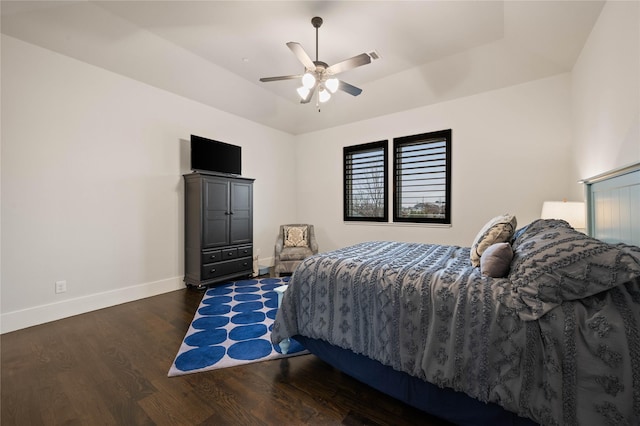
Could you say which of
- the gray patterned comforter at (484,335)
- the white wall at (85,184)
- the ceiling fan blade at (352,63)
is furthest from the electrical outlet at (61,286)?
the ceiling fan blade at (352,63)

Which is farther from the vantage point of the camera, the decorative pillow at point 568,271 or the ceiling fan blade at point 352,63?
the ceiling fan blade at point 352,63

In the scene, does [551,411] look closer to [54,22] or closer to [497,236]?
[497,236]

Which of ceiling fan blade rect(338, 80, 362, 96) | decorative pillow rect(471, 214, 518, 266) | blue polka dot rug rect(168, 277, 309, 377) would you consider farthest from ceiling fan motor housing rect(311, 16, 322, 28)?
blue polka dot rug rect(168, 277, 309, 377)

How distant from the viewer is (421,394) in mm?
1473

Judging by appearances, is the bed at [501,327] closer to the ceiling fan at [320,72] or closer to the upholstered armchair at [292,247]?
the ceiling fan at [320,72]

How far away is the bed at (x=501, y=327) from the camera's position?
108 cm

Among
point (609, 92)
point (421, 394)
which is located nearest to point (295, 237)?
point (421, 394)

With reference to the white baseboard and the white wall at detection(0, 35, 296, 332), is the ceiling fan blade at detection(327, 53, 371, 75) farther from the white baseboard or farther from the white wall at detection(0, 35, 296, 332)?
the white baseboard

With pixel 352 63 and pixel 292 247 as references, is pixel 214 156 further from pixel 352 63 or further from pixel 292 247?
pixel 352 63

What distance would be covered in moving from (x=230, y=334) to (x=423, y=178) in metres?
3.66

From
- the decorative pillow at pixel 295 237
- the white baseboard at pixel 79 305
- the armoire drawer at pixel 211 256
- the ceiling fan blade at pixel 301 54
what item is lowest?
the white baseboard at pixel 79 305

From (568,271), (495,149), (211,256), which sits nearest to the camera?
(568,271)

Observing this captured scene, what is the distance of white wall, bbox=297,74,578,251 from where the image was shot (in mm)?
3414

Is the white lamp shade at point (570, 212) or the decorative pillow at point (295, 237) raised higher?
the white lamp shade at point (570, 212)
